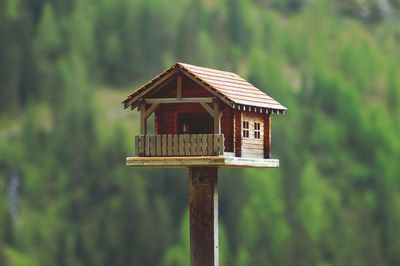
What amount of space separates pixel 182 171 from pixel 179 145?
113755 mm

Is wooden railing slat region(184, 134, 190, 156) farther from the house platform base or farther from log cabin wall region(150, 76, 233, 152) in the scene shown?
log cabin wall region(150, 76, 233, 152)

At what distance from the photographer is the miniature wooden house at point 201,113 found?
20.5 metres

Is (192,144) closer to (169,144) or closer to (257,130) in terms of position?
(169,144)

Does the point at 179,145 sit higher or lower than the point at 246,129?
lower

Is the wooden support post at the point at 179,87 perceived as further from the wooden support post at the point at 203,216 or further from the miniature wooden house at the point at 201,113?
the wooden support post at the point at 203,216

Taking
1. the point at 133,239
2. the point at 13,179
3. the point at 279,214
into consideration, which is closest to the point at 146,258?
the point at 133,239

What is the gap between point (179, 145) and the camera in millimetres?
20672

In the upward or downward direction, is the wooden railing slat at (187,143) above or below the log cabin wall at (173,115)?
below

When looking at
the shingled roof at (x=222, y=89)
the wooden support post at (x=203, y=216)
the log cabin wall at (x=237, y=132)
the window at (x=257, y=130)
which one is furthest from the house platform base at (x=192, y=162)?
the window at (x=257, y=130)

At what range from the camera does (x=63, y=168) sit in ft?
488

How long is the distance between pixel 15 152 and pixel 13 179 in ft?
12.1

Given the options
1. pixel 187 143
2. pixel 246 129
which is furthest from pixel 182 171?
pixel 187 143

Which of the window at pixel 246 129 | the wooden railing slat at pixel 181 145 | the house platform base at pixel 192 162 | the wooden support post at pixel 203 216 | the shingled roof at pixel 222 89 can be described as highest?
the shingled roof at pixel 222 89

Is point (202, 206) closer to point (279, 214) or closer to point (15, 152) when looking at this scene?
point (279, 214)
